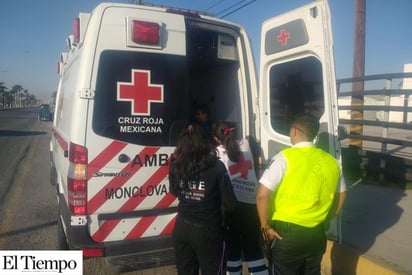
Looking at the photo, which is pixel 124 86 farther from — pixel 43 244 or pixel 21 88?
pixel 21 88

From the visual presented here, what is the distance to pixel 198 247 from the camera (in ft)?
8.85

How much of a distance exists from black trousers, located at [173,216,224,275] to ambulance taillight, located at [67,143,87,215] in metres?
0.87

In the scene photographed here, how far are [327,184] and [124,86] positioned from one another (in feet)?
6.21

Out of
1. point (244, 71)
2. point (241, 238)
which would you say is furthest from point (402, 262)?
point (244, 71)

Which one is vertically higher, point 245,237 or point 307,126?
point 307,126

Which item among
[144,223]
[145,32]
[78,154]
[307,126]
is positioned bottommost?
[144,223]

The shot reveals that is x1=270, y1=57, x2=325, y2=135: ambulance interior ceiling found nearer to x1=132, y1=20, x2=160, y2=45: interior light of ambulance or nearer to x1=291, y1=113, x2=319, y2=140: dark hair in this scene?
x1=291, y1=113, x2=319, y2=140: dark hair

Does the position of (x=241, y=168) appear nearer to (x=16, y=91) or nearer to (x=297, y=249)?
(x=297, y=249)

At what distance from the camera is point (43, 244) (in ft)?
15.2

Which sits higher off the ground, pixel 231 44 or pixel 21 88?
pixel 21 88

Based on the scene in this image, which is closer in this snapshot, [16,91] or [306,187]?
[306,187]

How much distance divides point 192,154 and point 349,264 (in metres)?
2.31

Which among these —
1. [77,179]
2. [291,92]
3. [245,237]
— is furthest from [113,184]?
[291,92]

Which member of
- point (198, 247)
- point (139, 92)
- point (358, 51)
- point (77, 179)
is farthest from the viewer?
point (358, 51)
